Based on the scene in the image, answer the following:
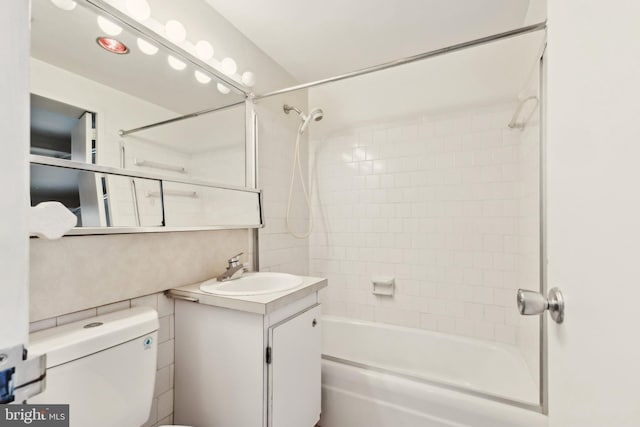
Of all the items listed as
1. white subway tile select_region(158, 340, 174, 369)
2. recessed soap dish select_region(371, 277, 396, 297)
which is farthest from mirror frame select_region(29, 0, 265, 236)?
recessed soap dish select_region(371, 277, 396, 297)

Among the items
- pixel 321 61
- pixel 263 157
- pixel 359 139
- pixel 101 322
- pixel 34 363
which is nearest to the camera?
pixel 34 363

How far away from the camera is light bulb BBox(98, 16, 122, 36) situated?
112 centimetres

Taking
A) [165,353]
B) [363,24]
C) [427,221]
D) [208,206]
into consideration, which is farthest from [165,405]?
[363,24]

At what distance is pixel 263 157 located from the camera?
6.55 ft

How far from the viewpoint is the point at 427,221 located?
2.13 m

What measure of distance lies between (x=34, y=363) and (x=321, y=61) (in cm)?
233

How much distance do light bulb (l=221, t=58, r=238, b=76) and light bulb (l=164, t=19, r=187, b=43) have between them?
0.94ft

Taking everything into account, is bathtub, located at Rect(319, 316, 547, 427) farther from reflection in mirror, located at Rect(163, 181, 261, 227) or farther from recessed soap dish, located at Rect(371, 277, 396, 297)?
reflection in mirror, located at Rect(163, 181, 261, 227)

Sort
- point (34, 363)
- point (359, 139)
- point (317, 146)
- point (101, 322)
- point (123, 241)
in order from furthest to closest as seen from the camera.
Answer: point (317, 146) < point (359, 139) < point (123, 241) < point (101, 322) < point (34, 363)

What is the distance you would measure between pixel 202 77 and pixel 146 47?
307 mm

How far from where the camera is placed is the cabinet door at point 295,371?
1.17 metres

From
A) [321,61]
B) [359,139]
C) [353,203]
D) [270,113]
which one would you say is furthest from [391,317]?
[321,61]

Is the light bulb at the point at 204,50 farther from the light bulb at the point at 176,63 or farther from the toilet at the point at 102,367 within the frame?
the toilet at the point at 102,367

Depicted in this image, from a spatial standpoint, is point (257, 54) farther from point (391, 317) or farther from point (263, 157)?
point (391, 317)
